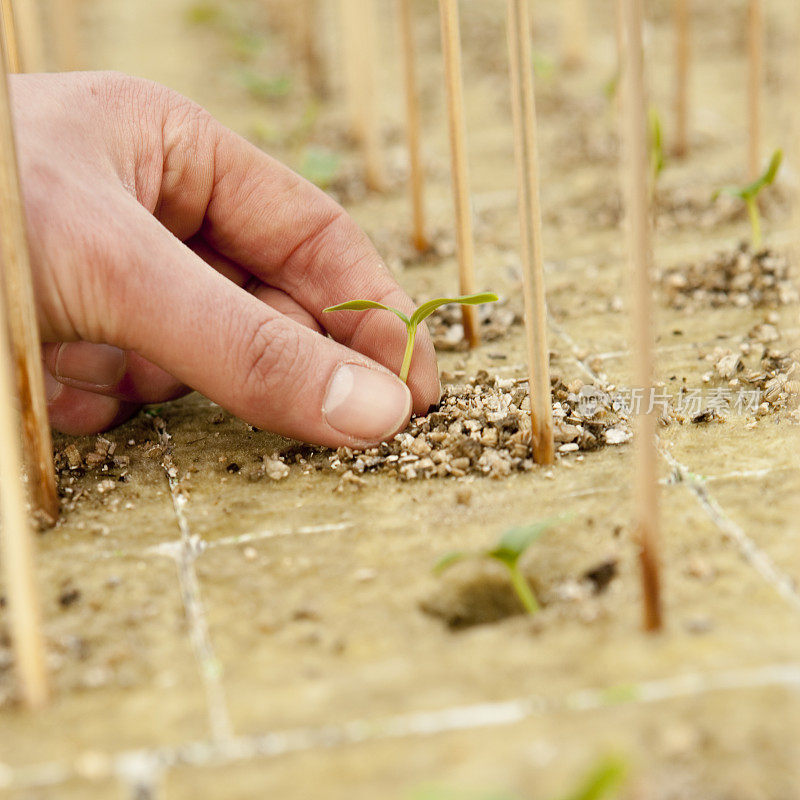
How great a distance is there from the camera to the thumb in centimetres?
87

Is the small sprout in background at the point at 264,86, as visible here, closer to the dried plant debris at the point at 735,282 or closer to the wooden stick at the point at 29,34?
the wooden stick at the point at 29,34

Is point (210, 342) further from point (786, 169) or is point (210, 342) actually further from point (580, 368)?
point (786, 169)

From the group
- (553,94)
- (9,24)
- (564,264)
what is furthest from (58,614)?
(553,94)

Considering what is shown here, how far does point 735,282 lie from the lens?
139 cm

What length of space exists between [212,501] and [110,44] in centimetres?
310

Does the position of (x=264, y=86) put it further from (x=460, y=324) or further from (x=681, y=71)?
(x=460, y=324)

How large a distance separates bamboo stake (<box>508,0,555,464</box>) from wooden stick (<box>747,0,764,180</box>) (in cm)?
87

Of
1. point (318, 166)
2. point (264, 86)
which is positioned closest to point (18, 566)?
point (318, 166)

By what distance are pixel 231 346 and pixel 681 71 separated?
1.39 meters

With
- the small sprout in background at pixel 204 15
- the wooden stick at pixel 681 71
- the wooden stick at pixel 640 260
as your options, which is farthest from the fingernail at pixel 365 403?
the small sprout in background at pixel 204 15

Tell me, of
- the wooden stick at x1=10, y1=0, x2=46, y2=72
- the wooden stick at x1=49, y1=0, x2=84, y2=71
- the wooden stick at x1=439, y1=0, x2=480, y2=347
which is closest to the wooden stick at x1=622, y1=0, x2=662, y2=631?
the wooden stick at x1=439, y1=0, x2=480, y2=347

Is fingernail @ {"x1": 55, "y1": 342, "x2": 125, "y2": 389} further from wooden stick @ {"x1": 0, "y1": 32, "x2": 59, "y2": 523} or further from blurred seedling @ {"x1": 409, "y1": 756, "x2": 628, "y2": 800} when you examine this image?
blurred seedling @ {"x1": 409, "y1": 756, "x2": 628, "y2": 800}

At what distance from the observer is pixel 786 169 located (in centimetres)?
187

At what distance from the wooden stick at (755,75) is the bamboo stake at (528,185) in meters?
0.87
